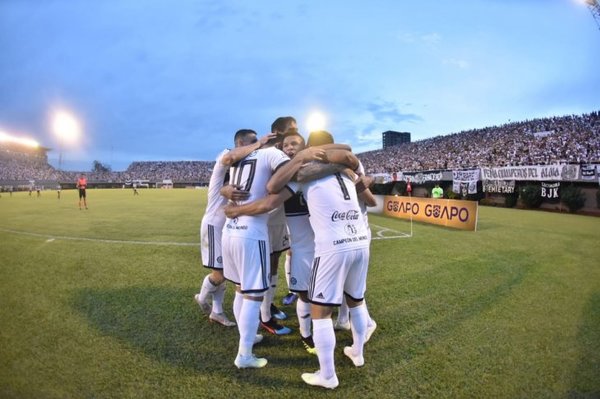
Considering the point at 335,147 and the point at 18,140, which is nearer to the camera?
the point at 335,147

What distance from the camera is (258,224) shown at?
3.56 metres

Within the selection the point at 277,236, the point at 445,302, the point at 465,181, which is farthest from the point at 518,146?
the point at 277,236

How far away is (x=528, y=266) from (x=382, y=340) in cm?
523

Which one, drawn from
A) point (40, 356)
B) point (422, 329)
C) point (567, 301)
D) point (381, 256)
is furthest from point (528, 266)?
point (40, 356)

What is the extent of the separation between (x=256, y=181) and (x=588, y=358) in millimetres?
3957

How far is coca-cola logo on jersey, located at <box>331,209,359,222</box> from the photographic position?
10.8 ft

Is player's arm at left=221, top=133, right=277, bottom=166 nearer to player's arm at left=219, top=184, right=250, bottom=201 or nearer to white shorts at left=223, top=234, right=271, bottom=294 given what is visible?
player's arm at left=219, top=184, right=250, bottom=201

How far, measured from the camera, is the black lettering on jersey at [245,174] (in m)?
3.68

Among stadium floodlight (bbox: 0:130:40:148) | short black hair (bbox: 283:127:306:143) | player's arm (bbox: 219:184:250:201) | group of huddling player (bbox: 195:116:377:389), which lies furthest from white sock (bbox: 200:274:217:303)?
stadium floodlight (bbox: 0:130:40:148)

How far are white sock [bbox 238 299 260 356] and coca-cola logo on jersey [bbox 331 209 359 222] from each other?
1147mm

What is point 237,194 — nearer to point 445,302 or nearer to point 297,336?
point 297,336

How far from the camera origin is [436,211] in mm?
14500

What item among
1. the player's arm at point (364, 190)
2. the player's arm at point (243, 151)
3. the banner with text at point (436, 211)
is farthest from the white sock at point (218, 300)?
the banner with text at point (436, 211)

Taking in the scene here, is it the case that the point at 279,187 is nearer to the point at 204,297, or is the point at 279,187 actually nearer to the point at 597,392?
the point at 204,297
